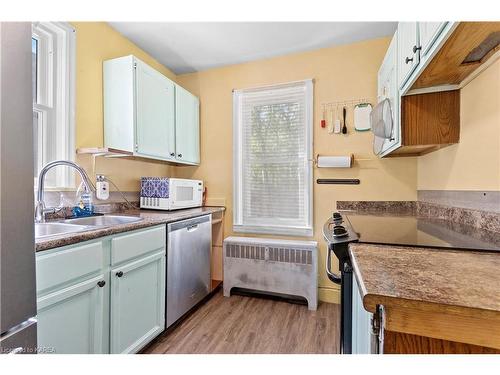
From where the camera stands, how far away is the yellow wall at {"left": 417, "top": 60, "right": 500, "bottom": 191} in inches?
44.3

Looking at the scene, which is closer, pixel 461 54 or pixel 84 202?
pixel 461 54

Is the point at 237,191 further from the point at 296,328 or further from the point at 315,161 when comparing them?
the point at 296,328

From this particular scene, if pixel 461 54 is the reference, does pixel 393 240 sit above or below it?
below

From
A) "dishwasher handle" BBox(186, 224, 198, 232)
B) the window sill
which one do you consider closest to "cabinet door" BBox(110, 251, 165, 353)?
"dishwasher handle" BBox(186, 224, 198, 232)

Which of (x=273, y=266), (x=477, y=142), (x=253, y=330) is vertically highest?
(x=477, y=142)

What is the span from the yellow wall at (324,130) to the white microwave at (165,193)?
1.60ft

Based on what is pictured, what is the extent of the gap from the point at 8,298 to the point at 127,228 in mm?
876

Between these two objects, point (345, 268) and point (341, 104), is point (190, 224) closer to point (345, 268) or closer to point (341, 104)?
point (345, 268)

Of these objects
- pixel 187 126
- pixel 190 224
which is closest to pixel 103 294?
pixel 190 224

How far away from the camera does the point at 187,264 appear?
6.57ft

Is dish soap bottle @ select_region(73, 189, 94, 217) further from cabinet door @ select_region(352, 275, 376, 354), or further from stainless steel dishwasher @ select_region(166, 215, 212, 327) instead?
cabinet door @ select_region(352, 275, 376, 354)

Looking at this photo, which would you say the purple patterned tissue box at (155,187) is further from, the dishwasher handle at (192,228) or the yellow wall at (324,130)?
the yellow wall at (324,130)

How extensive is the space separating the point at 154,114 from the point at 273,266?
1.76m
